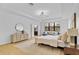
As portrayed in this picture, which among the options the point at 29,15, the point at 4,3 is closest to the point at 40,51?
the point at 29,15

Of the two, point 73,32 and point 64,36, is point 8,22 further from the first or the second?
point 73,32

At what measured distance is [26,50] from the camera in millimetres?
2342

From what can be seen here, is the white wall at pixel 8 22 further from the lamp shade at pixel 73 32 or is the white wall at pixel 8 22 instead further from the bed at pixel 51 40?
the lamp shade at pixel 73 32

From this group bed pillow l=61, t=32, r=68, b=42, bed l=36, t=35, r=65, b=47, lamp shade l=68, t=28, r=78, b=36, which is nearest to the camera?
lamp shade l=68, t=28, r=78, b=36

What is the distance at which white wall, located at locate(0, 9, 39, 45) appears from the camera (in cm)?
228

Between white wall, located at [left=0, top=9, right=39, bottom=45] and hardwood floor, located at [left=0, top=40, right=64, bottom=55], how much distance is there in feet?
0.71

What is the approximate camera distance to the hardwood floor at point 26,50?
2.17 meters

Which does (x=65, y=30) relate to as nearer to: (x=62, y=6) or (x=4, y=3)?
(x=62, y=6)

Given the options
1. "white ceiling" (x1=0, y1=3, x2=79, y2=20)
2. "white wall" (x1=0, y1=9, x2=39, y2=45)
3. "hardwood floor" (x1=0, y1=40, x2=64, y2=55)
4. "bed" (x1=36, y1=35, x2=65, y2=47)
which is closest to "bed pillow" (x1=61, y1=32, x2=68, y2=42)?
"bed" (x1=36, y1=35, x2=65, y2=47)

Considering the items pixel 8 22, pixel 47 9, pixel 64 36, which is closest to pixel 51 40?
pixel 64 36

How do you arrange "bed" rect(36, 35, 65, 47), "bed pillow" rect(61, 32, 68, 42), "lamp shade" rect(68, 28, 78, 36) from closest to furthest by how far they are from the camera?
1. "lamp shade" rect(68, 28, 78, 36)
2. "bed pillow" rect(61, 32, 68, 42)
3. "bed" rect(36, 35, 65, 47)

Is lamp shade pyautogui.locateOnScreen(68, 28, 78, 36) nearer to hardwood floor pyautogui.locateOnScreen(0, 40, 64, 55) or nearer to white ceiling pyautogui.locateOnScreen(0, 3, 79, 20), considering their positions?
white ceiling pyautogui.locateOnScreen(0, 3, 79, 20)

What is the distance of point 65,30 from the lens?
7.21ft

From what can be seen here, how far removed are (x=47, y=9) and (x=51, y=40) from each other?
84 cm
